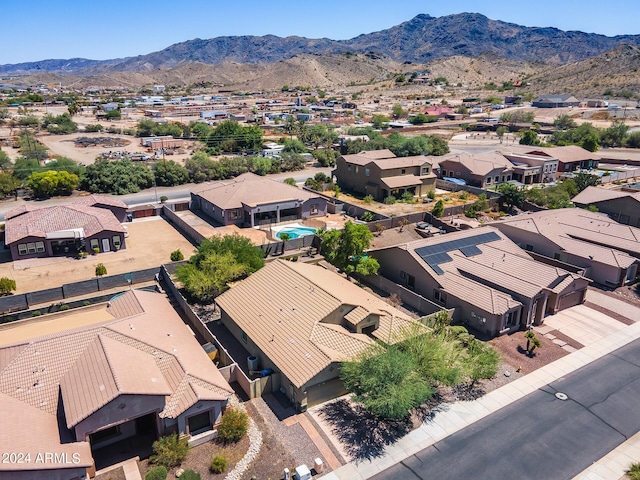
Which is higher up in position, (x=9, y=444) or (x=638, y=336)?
(x=9, y=444)

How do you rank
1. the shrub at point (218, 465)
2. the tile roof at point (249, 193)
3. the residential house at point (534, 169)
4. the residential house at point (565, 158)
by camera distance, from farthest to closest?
the residential house at point (565, 158)
the residential house at point (534, 169)
the tile roof at point (249, 193)
the shrub at point (218, 465)

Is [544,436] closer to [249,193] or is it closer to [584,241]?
[584,241]

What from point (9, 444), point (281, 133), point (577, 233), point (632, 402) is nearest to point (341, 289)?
point (632, 402)

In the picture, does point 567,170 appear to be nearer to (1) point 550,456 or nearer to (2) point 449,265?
(2) point 449,265

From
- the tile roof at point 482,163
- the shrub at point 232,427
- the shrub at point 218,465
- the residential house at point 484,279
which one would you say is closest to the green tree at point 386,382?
the shrub at point 232,427

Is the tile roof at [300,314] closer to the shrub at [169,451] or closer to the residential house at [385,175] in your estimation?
the shrub at [169,451]

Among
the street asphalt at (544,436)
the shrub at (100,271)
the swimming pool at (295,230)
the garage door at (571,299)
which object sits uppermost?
the shrub at (100,271)

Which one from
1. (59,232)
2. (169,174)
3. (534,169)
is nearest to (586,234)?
(534,169)
